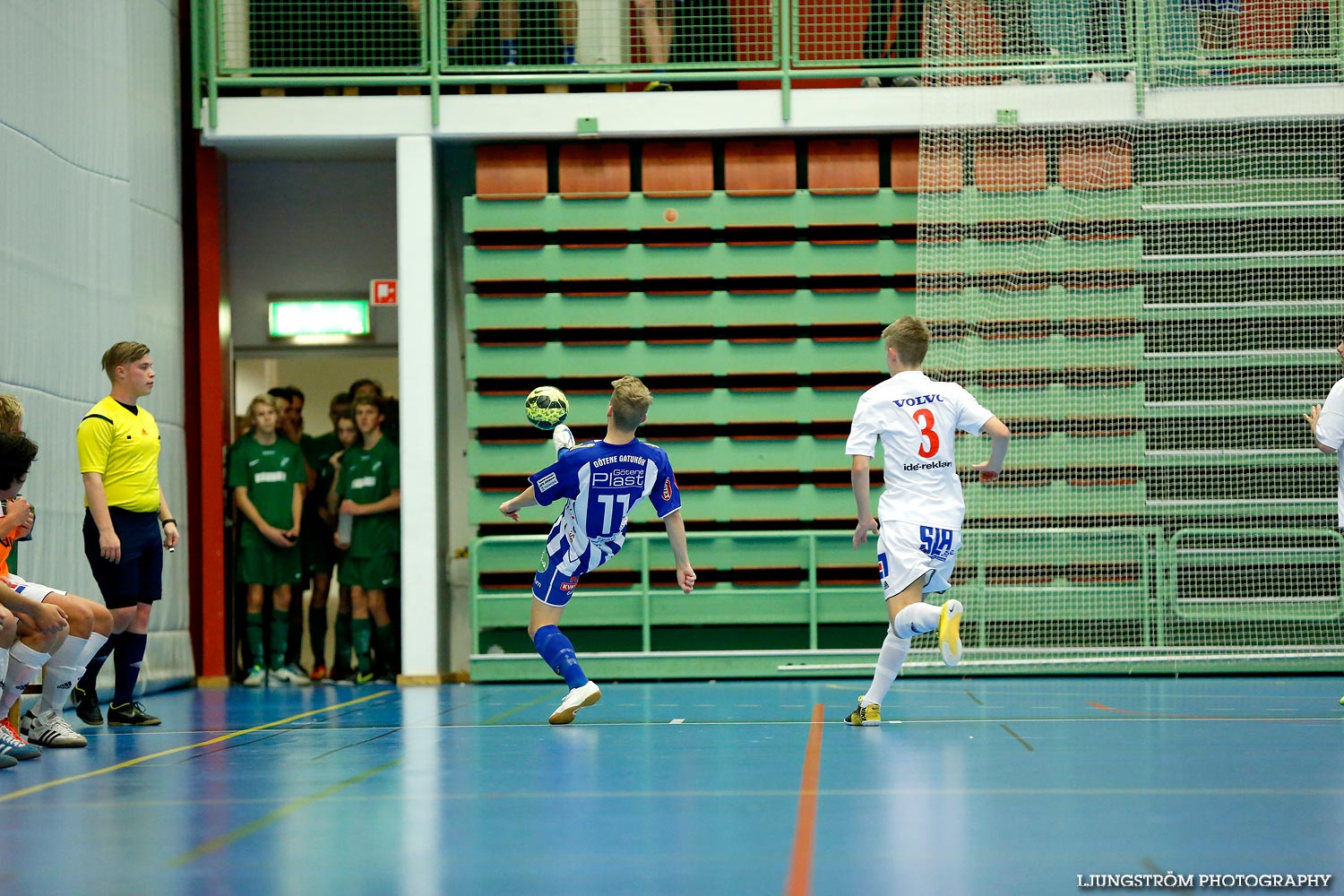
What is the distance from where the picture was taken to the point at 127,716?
7.45 metres

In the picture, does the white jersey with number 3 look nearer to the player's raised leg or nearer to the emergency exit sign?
the player's raised leg

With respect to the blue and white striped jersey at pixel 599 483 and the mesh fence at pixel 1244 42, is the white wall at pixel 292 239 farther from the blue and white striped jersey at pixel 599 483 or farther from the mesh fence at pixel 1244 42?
the mesh fence at pixel 1244 42

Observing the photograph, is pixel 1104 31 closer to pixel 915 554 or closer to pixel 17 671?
pixel 915 554

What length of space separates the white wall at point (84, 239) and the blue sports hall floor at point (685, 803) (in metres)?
2.30

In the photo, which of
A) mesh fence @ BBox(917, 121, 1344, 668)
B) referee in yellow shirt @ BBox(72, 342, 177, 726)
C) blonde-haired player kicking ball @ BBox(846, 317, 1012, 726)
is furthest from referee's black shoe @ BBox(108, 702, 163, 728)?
mesh fence @ BBox(917, 121, 1344, 668)

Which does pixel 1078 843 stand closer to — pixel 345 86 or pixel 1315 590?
pixel 1315 590

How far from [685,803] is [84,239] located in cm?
690

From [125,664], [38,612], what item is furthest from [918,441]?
[125,664]

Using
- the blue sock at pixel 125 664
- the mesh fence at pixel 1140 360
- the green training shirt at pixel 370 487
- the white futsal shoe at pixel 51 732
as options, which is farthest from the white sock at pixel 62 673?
the mesh fence at pixel 1140 360

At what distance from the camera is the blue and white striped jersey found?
6930 millimetres

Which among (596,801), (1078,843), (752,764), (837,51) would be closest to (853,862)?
(1078,843)

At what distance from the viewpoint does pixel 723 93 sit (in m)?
11.1

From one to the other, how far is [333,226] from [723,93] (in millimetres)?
3662

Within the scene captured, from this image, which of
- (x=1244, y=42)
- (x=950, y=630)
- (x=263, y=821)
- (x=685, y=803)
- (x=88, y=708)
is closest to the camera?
(x=263, y=821)
